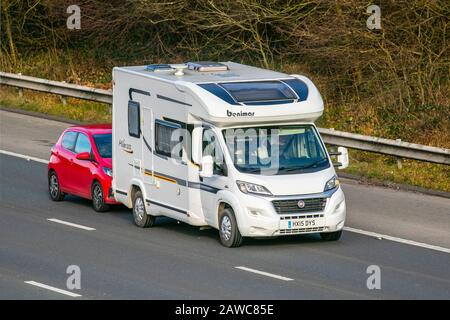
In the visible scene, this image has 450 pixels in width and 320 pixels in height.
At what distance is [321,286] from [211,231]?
467cm

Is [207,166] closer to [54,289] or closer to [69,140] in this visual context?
[54,289]

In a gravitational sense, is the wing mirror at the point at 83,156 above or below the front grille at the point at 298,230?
above

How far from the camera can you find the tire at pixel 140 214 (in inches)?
903

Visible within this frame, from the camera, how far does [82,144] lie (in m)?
25.5

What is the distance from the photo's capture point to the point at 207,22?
3547 cm

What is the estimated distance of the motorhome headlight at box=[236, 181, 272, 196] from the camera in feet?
67.8

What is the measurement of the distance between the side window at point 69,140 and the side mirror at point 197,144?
4900 mm

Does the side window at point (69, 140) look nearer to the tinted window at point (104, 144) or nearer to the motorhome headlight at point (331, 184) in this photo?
the tinted window at point (104, 144)

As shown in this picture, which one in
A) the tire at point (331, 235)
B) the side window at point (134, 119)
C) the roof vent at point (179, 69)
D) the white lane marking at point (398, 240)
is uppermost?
the roof vent at point (179, 69)

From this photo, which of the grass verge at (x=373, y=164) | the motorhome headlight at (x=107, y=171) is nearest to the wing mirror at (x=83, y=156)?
the motorhome headlight at (x=107, y=171)

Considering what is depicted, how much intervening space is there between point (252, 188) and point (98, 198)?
455cm

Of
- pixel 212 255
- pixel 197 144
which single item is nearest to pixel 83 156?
pixel 197 144

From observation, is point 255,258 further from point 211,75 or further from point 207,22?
point 207,22

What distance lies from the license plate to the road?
0.38 m
